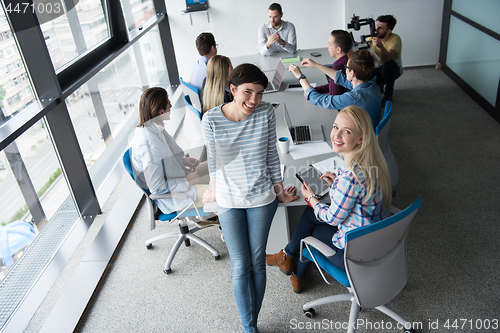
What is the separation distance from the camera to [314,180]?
230 centimetres

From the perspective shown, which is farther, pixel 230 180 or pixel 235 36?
pixel 235 36

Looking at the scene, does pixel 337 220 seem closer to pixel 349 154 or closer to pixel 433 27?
pixel 349 154

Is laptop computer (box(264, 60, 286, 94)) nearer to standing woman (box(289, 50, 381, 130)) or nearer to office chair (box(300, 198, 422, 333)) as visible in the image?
standing woman (box(289, 50, 381, 130))

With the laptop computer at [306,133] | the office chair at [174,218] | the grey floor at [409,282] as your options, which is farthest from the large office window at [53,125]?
the laptop computer at [306,133]

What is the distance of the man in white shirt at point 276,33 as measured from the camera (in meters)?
4.66

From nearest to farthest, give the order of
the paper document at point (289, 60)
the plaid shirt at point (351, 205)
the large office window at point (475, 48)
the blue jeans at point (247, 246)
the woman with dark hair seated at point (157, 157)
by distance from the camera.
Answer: the plaid shirt at point (351, 205), the blue jeans at point (247, 246), the woman with dark hair seated at point (157, 157), the large office window at point (475, 48), the paper document at point (289, 60)

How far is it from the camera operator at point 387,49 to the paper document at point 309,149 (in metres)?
2.37

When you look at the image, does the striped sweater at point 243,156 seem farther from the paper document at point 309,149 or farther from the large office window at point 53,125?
the large office window at point 53,125

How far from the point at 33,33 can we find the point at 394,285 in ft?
9.02

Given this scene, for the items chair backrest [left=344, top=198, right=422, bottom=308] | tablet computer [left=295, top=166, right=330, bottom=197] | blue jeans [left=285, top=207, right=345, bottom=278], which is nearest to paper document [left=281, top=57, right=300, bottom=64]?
tablet computer [left=295, top=166, right=330, bottom=197]

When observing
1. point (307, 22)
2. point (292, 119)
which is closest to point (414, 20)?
point (307, 22)

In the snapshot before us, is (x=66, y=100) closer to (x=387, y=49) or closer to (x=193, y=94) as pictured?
(x=193, y=94)

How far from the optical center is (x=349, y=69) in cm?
288

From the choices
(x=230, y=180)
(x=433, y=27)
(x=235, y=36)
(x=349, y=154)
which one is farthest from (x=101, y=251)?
(x=433, y=27)
